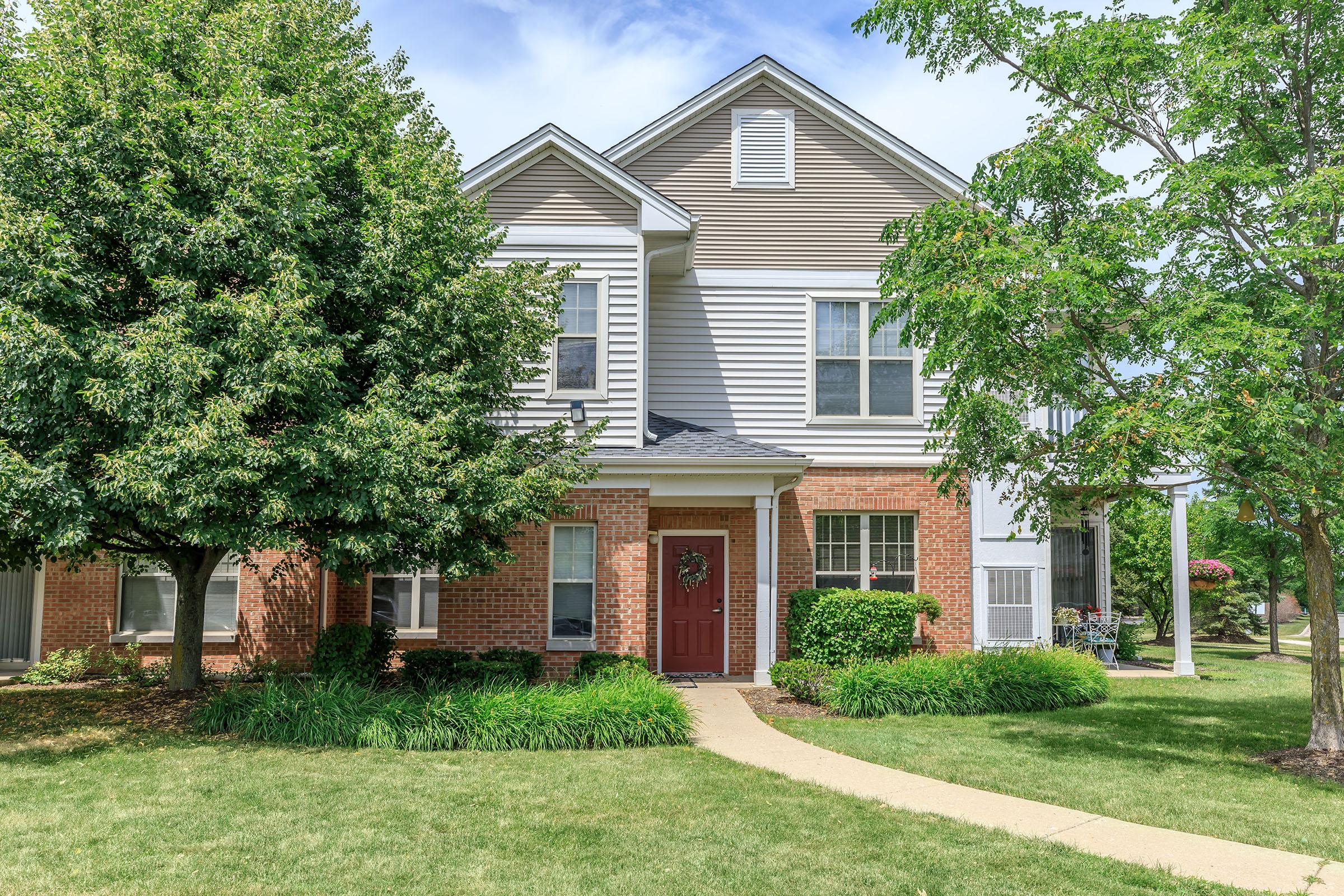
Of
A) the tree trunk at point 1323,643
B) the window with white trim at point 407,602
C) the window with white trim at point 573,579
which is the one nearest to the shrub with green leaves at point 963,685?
the tree trunk at point 1323,643

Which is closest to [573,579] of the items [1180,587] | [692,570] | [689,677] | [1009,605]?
[692,570]

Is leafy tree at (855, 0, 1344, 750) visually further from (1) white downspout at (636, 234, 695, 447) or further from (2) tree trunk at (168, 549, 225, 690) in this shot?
(2) tree trunk at (168, 549, 225, 690)

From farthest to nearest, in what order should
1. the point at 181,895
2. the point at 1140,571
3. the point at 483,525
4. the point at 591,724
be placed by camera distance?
the point at 1140,571 → the point at 483,525 → the point at 591,724 → the point at 181,895

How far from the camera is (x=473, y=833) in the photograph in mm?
6555

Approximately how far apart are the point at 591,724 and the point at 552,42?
9.72 metres

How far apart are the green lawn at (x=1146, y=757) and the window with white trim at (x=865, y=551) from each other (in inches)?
144

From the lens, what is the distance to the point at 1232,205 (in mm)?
10086

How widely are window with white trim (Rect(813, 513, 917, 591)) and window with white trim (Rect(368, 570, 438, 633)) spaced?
616 centimetres

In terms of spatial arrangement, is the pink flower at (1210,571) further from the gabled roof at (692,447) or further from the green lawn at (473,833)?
the green lawn at (473,833)

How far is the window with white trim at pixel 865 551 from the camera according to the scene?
15.4 meters

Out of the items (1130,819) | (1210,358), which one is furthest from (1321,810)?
(1210,358)

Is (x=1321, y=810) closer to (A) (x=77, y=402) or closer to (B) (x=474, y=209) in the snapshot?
(B) (x=474, y=209)

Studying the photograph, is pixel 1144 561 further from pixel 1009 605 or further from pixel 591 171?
pixel 591 171

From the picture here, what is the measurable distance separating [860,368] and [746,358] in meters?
1.87
